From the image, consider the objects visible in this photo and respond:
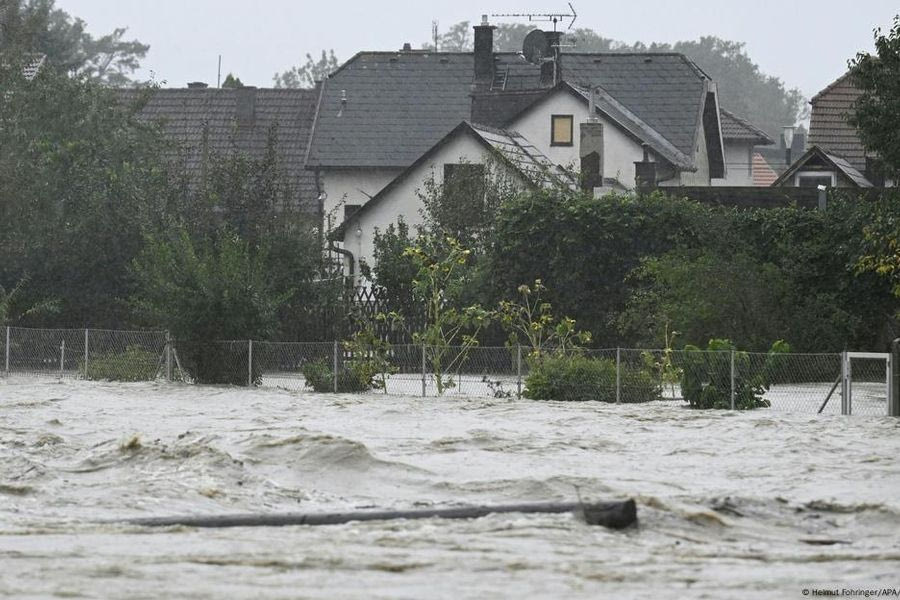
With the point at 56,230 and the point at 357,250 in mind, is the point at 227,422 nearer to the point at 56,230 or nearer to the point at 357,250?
the point at 56,230

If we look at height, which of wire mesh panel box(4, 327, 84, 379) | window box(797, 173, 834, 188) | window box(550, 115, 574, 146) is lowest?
wire mesh panel box(4, 327, 84, 379)

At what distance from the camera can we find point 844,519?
16.7 m

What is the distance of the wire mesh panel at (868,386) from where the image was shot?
2847 cm

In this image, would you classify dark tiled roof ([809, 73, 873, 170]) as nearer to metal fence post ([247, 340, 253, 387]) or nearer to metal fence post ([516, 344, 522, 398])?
metal fence post ([247, 340, 253, 387])

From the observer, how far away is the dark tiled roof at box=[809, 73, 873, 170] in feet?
213

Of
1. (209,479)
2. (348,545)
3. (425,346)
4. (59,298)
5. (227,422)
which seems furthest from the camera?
(59,298)

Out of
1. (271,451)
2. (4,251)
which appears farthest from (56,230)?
(271,451)

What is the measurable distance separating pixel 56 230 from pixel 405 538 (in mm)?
29756

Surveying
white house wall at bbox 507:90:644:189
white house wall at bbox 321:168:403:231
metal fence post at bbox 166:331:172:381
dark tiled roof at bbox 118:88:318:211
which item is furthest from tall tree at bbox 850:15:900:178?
dark tiled roof at bbox 118:88:318:211

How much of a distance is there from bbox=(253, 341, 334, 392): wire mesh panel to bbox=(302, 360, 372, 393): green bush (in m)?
0.33

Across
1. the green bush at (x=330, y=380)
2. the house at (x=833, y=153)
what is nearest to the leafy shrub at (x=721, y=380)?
the green bush at (x=330, y=380)

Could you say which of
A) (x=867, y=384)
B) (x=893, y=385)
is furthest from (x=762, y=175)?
(x=893, y=385)

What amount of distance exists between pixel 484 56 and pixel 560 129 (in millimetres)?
7904

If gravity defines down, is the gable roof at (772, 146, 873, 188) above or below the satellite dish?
below
